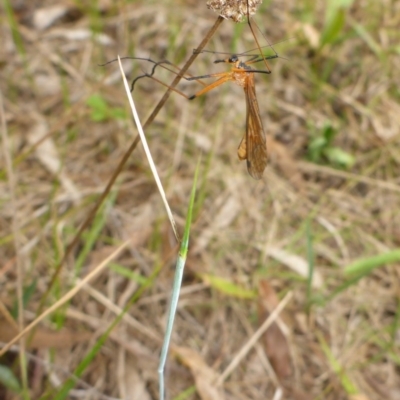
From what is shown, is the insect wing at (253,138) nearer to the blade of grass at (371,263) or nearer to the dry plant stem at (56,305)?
the dry plant stem at (56,305)

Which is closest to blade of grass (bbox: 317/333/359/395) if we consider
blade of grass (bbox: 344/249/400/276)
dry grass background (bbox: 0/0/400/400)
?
dry grass background (bbox: 0/0/400/400)

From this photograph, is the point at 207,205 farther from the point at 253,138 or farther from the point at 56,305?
the point at 56,305

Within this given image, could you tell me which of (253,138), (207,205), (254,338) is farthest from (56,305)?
(207,205)

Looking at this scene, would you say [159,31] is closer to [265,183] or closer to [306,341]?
[265,183]

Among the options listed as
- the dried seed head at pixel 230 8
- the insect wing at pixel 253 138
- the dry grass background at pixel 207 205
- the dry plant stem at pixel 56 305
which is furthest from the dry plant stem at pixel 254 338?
the dried seed head at pixel 230 8

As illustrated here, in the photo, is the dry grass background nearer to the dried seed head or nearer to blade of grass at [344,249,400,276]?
blade of grass at [344,249,400,276]

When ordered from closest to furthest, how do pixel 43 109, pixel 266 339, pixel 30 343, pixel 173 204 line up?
pixel 30 343, pixel 266 339, pixel 173 204, pixel 43 109

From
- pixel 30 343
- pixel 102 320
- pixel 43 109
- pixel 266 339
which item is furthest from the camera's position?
pixel 43 109

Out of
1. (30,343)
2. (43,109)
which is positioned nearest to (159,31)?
(43,109)
